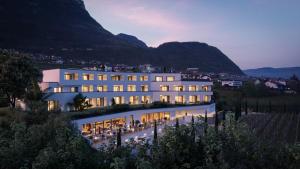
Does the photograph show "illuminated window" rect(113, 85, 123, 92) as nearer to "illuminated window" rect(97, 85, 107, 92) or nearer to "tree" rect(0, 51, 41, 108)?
"illuminated window" rect(97, 85, 107, 92)

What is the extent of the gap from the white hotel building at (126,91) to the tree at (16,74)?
492 centimetres

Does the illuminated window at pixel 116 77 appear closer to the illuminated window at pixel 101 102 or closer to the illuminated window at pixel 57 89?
the illuminated window at pixel 101 102

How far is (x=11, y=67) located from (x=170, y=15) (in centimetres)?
5050

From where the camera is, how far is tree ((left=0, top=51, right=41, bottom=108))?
35.8 m

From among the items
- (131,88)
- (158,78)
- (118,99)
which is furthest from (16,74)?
(158,78)

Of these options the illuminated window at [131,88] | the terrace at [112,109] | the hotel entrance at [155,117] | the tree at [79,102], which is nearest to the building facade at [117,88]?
the illuminated window at [131,88]

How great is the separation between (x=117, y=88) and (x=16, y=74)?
918 inches

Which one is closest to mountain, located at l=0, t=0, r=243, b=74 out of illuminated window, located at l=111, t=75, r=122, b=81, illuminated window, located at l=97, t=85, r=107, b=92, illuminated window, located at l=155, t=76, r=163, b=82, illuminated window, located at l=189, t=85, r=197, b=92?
illuminated window, located at l=155, t=76, r=163, b=82

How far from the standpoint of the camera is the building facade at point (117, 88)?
4525cm

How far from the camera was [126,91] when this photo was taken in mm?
56875

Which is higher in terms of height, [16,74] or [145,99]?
[16,74]

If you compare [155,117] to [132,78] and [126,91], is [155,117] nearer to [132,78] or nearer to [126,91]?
[126,91]

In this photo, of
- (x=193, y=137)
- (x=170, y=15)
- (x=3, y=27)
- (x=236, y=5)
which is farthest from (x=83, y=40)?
(x=193, y=137)

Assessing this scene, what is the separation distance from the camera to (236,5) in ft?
229
